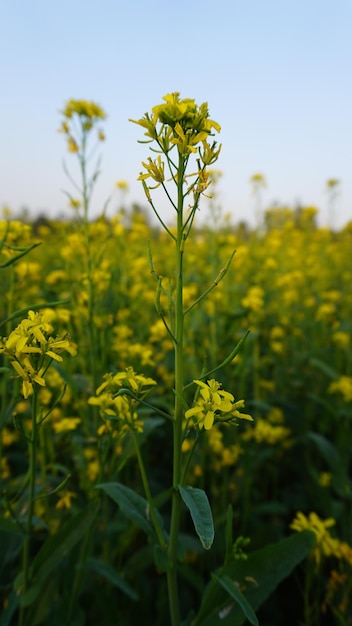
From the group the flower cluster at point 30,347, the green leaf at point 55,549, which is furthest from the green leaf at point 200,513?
the green leaf at point 55,549

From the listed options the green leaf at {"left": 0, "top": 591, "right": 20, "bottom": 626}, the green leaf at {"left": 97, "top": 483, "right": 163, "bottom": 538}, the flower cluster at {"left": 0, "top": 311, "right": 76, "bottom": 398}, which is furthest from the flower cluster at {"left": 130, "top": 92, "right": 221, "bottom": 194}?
the green leaf at {"left": 0, "top": 591, "right": 20, "bottom": 626}

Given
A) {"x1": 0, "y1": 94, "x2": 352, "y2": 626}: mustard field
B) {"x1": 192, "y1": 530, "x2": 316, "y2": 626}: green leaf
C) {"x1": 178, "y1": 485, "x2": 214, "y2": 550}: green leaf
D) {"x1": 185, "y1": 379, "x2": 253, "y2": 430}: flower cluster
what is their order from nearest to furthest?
{"x1": 178, "y1": 485, "x2": 214, "y2": 550}: green leaf < {"x1": 185, "y1": 379, "x2": 253, "y2": 430}: flower cluster < {"x1": 0, "y1": 94, "x2": 352, "y2": 626}: mustard field < {"x1": 192, "y1": 530, "x2": 316, "y2": 626}: green leaf

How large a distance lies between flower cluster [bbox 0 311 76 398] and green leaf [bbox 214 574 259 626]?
64cm

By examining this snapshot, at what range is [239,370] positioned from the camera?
2498 millimetres

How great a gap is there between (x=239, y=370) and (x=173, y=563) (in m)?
1.34

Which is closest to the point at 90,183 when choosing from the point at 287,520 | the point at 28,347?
the point at 28,347

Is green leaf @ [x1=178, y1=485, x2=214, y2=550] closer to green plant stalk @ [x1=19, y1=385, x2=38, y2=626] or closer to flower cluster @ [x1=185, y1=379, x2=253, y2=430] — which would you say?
flower cluster @ [x1=185, y1=379, x2=253, y2=430]

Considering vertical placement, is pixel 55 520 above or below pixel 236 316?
below

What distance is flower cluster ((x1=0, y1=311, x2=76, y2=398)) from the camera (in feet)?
3.62

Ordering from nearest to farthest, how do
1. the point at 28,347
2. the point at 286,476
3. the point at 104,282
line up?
the point at 28,347 < the point at 104,282 < the point at 286,476

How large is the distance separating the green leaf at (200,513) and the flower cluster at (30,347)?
39cm

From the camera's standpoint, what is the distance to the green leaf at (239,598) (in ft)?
3.67

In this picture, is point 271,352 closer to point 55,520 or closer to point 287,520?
point 287,520

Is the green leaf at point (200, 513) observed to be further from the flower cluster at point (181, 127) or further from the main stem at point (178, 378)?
the flower cluster at point (181, 127)
